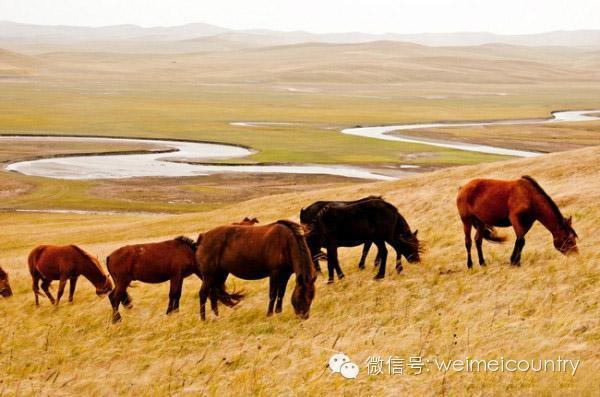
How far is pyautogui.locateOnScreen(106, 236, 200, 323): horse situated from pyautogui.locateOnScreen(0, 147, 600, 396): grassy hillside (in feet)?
1.61

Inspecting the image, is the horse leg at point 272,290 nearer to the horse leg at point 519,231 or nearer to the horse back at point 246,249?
the horse back at point 246,249

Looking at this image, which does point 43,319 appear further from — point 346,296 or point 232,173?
point 232,173

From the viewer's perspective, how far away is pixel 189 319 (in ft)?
43.1

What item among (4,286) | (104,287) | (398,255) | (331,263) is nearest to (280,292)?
(331,263)

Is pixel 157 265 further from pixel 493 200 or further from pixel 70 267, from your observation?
pixel 493 200

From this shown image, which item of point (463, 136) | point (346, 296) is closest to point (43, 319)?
point (346, 296)

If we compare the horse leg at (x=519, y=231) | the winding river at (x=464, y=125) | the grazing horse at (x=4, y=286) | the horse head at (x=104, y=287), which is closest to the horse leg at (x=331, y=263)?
the horse leg at (x=519, y=231)

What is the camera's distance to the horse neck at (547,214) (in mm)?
13719

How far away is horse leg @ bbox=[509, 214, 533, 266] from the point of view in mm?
13664

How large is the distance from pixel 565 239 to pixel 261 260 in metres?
5.25

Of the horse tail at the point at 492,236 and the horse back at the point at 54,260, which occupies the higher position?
the horse tail at the point at 492,236

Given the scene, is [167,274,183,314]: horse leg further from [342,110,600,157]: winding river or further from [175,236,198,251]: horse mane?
[342,110,600,157]: winding river

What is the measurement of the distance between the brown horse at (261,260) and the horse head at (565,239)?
15.1 ft

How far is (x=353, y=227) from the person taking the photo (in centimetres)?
1470
